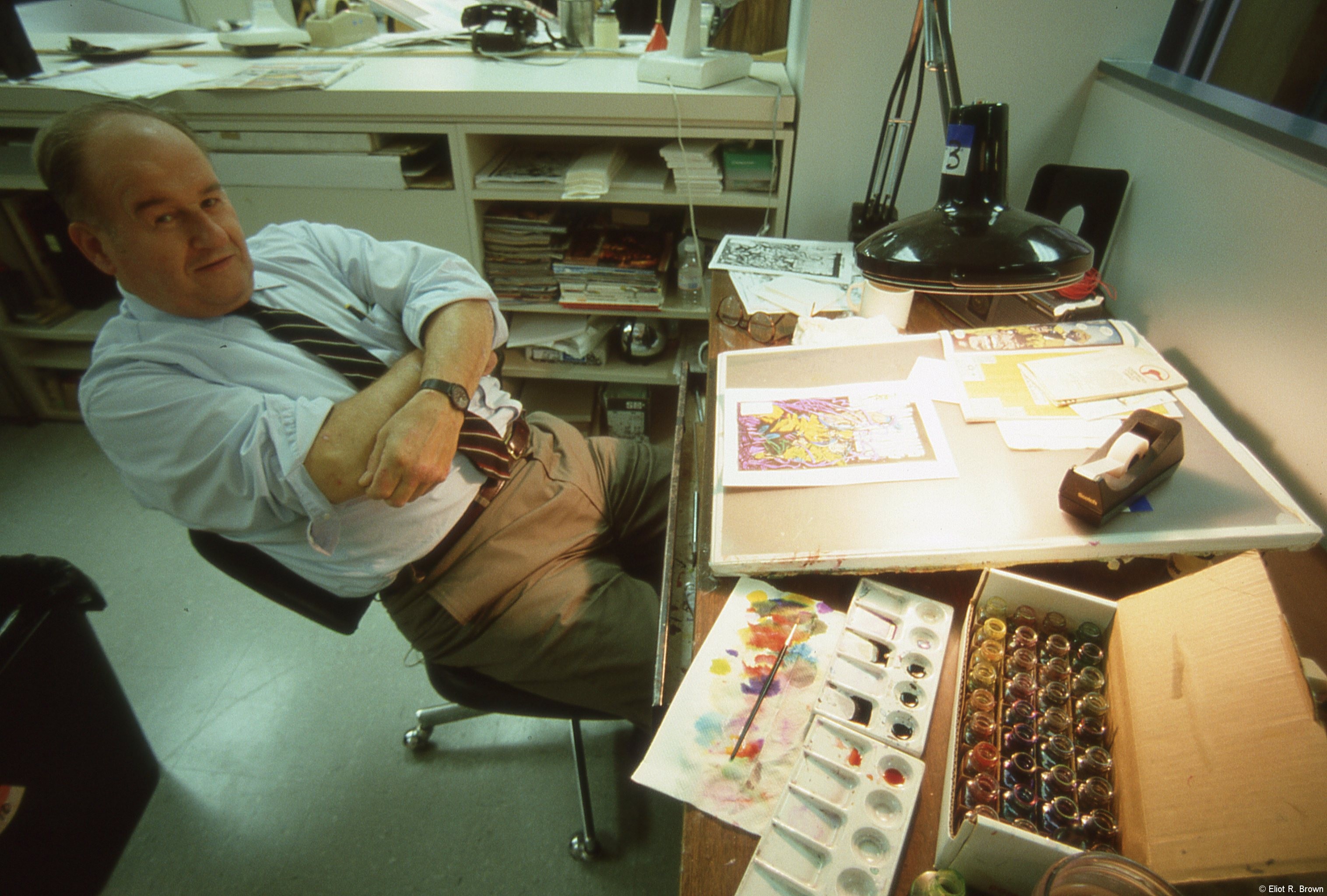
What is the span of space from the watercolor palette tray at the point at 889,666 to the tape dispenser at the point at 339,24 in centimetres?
228

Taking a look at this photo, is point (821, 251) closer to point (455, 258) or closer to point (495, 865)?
point (455, 258)

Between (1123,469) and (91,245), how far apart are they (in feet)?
4.64

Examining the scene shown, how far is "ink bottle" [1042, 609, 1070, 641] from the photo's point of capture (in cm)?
71

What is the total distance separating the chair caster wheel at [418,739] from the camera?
1.42 m

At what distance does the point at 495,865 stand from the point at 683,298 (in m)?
1.48

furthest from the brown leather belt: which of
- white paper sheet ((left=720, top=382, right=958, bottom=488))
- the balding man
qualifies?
white paper sheet ((left=720, top=382, right=958, bottom=488))

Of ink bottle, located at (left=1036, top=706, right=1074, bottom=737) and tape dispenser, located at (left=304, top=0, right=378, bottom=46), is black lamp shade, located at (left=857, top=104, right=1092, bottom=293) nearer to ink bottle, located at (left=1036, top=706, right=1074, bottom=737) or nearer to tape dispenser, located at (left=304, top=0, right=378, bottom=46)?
ink bottle, located at (left=1036, top=706, right=1074, bottom=737)

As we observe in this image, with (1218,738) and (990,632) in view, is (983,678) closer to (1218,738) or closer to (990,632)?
(990,632)

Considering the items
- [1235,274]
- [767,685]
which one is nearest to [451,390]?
[767,685]

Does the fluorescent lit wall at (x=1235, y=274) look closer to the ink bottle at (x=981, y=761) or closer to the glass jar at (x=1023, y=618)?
the glass jar at (x=1023, y=618)

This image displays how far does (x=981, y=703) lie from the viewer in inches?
25.0

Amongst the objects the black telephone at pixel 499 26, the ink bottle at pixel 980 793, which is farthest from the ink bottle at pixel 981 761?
the black telephone at pixel 499 26

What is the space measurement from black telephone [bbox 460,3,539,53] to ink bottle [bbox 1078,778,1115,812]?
2148 mm

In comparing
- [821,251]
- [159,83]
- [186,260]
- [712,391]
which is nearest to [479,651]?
[712,391]
